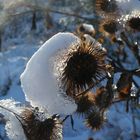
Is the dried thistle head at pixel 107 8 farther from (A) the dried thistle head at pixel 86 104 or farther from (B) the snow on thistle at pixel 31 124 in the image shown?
(B) the snow on thistle at pixel 31 124

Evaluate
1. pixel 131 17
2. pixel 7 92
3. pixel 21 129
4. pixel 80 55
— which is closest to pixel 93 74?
pixel 80 55

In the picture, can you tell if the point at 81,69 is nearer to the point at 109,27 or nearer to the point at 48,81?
the point at 48,81

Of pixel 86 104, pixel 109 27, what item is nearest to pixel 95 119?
pixel 86 104

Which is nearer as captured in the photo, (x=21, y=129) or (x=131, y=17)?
(x=21, y=129)

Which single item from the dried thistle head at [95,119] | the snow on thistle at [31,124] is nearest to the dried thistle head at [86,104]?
the dried thistle head at [95,119]

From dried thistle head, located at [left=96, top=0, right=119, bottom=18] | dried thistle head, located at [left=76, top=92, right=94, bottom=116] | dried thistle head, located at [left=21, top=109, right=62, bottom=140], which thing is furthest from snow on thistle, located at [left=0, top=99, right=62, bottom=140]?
dried thistle head, located at [left=96, top=0, right=119, bottom=18]

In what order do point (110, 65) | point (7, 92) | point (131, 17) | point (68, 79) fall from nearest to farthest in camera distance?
point (68, 79)
point (110, 65)
point (131, 17)
point (7, 92)

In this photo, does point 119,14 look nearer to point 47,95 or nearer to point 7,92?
point 47,95
